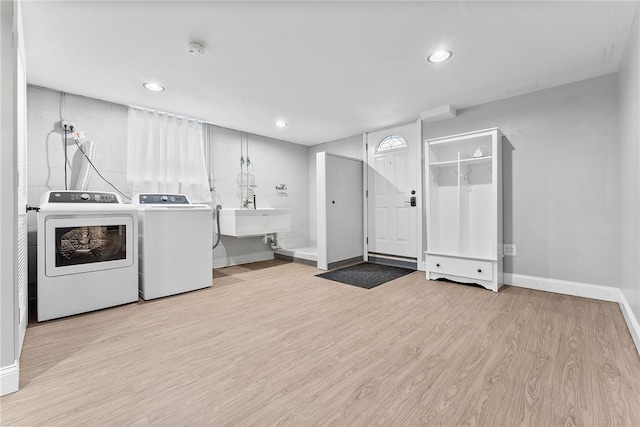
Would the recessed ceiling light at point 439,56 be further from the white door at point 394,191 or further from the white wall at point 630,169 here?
the white door at point 394,191

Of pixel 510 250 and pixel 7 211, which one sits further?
pixel 510 250

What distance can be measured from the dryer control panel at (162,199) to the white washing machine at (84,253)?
33cm

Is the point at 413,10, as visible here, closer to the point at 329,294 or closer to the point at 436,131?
the point at 436,131

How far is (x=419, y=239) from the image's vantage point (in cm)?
379

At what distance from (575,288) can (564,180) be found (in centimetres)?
107

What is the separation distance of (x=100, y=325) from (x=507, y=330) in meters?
3.04

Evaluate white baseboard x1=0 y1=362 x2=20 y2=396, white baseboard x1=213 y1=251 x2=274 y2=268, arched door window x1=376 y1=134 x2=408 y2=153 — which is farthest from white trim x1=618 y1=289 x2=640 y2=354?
white baseboard x1=213 y1=251 x2=274 y2=268

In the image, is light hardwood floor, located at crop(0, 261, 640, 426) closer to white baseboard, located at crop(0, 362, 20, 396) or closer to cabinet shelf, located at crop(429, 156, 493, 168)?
white baseboard, located at crop(0, 362, 20, 396)

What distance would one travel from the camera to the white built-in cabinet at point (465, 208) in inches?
115

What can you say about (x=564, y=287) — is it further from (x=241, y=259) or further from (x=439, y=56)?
(x=241, y=259)

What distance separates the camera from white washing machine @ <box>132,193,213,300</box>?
2676 mm

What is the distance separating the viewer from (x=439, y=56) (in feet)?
7.44

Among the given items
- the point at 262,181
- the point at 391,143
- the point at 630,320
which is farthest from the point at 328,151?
the point at 630,320

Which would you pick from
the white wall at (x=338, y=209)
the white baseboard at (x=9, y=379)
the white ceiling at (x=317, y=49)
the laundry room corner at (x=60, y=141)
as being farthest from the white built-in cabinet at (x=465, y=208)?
the laundry room corner at (x=60, y=141)
